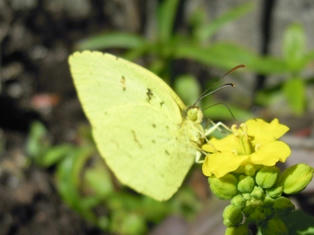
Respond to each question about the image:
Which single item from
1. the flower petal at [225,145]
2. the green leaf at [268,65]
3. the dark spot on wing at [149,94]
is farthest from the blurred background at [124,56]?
the flower petal at [225,145]

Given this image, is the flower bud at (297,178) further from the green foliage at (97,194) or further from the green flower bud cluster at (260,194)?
the green foliage at (97,194)

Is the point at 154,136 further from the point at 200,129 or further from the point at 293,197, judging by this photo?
the point at 293,197

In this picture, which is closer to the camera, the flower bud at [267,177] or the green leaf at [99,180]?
the flower bud at [267,177]

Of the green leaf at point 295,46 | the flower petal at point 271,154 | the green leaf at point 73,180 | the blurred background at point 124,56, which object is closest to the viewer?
the flower petal at point 271,154

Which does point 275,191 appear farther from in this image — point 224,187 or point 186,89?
point 186,89

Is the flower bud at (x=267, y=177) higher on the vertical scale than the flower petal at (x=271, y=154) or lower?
lower

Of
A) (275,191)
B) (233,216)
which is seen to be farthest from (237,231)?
(275,191)

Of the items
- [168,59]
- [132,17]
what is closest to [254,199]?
[168,59]
